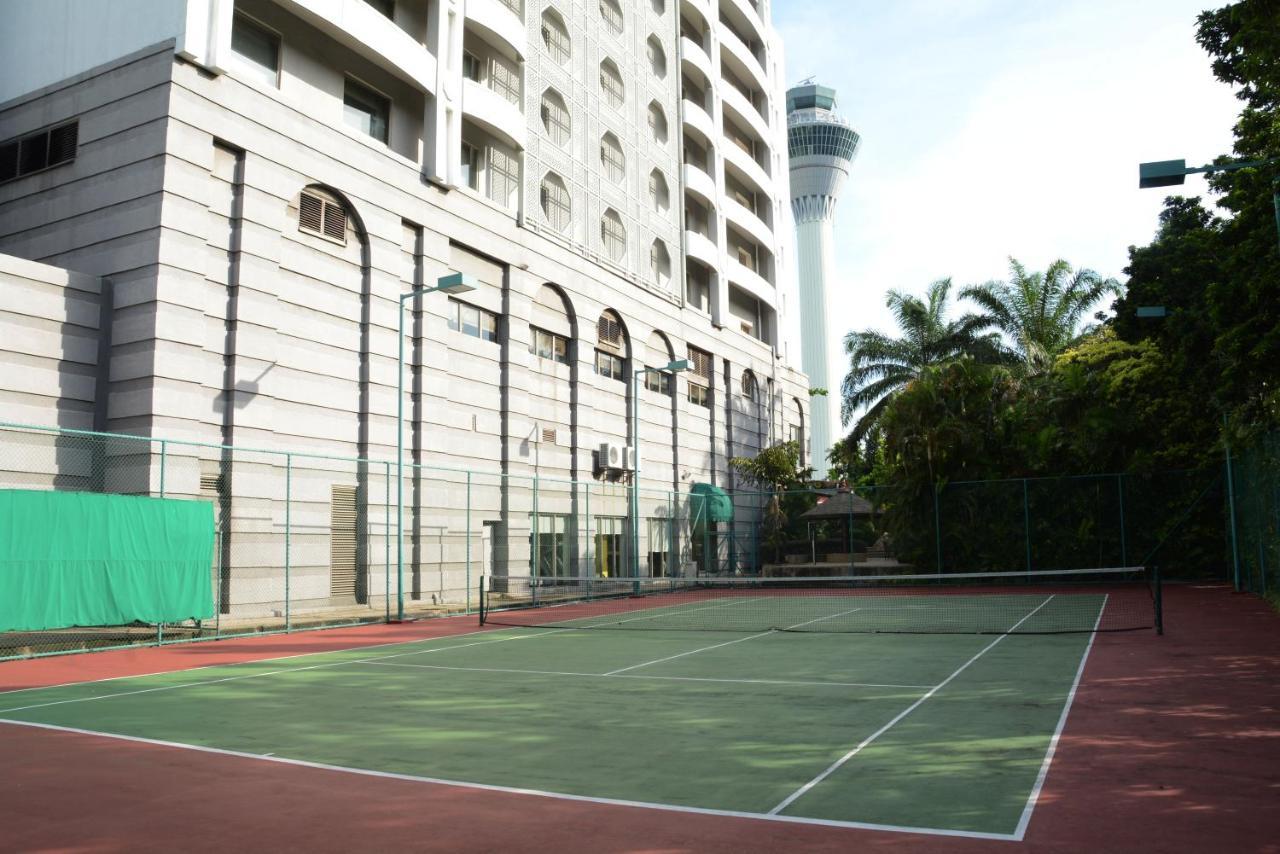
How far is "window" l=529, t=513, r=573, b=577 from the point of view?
30734 millimetres

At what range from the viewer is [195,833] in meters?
5.63

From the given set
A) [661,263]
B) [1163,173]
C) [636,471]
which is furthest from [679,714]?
[661,263]

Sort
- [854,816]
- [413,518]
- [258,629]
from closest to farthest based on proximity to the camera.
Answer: [854,816] → [258,629] → [413,518]

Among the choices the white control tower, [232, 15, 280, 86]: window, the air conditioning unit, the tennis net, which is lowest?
the tennis net

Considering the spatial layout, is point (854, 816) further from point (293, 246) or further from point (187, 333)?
point (293, 246)

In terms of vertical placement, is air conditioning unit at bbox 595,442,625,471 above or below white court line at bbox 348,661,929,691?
above

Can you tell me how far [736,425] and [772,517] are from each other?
24.9 ft

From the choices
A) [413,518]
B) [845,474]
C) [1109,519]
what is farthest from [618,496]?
[845,474]

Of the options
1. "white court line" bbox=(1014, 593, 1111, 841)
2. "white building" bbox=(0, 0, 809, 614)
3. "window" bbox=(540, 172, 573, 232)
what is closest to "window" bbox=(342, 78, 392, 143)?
"white building" bbox=(0, 0, 809, 614)

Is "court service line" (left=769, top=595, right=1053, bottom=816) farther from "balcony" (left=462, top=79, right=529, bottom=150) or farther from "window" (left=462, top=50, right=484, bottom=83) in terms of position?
"window" (left=462, top=50, right=484, bottom=83)

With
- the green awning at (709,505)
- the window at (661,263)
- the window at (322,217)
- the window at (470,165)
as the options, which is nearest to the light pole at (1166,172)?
the window at (322,217)

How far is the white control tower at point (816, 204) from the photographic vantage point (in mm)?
121125

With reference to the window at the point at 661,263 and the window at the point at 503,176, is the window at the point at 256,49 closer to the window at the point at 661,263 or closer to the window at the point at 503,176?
the window at the point at 503,176

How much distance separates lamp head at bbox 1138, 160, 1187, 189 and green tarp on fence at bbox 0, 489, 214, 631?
16.0m
